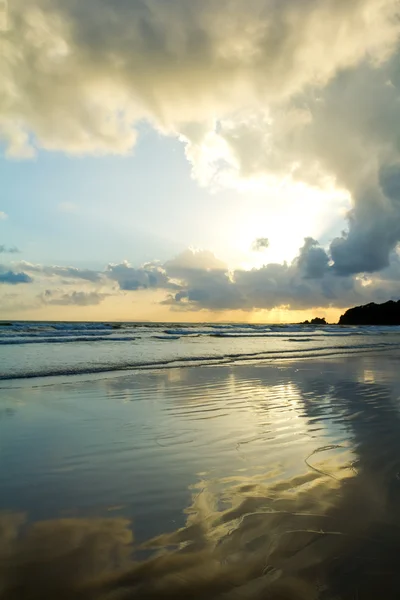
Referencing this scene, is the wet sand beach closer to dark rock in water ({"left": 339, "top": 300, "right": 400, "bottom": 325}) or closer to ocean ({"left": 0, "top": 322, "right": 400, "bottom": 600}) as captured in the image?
ocean ({"left": 0, "top": 322, "right": 400, "bottom": 600})

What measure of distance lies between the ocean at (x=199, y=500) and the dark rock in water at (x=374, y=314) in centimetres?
15309

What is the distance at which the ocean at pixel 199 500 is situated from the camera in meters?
2.59

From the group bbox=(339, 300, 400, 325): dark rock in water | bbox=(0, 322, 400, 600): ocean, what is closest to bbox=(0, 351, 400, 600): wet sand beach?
bbox=(0, 322, 400, 600): ocean

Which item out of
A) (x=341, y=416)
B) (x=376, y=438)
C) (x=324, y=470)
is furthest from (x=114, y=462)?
(x=341, y=416)

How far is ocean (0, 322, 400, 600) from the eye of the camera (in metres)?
2.59

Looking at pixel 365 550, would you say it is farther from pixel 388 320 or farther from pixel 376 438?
pixel 388 320

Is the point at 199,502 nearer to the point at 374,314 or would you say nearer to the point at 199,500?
the point at 199,500

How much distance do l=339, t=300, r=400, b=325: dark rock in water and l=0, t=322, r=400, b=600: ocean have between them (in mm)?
153092

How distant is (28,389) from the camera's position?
Result: 10406 millimetres

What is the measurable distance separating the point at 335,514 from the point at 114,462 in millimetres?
2867

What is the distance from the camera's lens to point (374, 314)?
15238 centimetres

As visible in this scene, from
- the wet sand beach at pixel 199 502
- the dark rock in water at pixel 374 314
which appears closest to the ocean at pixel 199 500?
the wet sand beach at pixel 199 502

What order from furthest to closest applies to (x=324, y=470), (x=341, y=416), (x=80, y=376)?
(x=80, y=376)
(x=341, y=416)
(x=324, y=470)

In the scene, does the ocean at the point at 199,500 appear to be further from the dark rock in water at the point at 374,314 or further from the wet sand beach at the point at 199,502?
the dark rock in water at the point at 374,314
